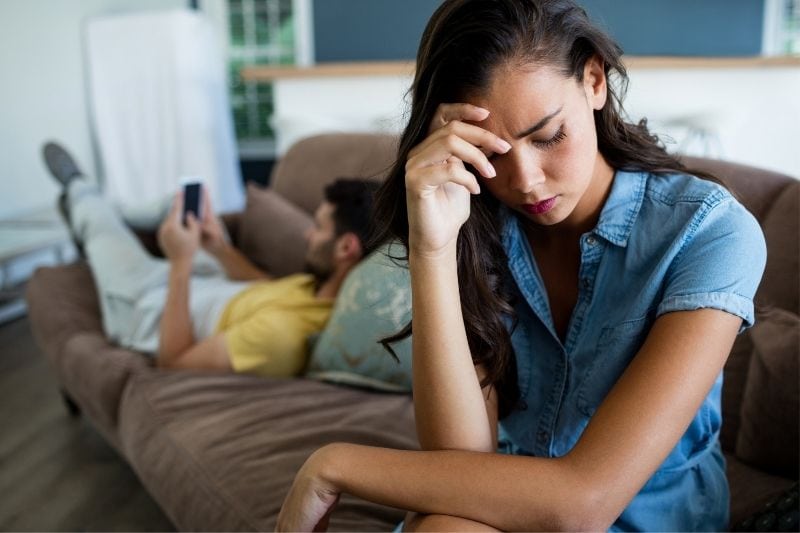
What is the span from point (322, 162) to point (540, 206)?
6.13ft

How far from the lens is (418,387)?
1033 millimetres

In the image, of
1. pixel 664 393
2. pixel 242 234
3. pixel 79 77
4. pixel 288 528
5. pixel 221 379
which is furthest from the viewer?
pixel 79 77

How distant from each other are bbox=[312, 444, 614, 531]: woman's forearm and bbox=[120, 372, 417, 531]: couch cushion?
1.16 feet

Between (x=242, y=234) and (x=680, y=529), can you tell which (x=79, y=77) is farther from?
(x=680, y=529)

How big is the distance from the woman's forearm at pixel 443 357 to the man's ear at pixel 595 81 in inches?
10.4

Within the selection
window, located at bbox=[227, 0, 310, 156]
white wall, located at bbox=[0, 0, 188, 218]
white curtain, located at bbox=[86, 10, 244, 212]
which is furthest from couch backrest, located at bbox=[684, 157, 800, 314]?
window, located at bbox=[227, 0, 310, 156]

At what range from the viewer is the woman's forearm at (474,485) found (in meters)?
0.87

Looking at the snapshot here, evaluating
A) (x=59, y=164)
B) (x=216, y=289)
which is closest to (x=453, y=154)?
(x=216, y=289)

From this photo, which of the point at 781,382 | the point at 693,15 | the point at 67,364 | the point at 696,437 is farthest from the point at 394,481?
the point at 693,15

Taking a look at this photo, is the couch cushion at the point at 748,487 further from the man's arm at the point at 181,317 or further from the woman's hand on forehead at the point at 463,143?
the man's arm at the point at 181,317

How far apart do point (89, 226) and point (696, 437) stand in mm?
2292

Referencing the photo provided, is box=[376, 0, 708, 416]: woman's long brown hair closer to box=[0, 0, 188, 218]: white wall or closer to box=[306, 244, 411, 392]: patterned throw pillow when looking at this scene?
box=[306, 244, 411, 392]: patterned throw pillow

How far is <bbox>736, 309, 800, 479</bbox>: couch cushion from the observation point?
134 centimetres

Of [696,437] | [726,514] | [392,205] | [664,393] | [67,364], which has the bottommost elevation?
[67,364]
